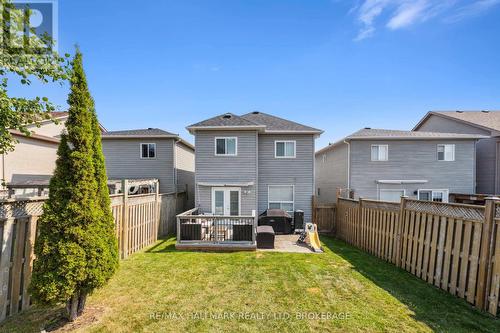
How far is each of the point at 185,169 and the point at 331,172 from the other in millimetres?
11111

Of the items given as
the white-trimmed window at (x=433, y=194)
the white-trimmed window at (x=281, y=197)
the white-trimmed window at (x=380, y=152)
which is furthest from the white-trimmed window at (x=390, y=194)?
the white-trimmed window at (x=281, y=197)

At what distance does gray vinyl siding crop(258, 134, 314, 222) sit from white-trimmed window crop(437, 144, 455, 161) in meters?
8.67

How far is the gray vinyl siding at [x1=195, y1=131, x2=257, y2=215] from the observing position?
448 inches

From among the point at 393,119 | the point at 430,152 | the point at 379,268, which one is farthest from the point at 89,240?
the point at 393,119

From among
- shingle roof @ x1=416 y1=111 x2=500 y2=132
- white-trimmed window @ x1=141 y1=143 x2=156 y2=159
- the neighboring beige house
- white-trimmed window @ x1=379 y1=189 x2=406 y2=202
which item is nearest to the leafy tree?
the neighboring beige house

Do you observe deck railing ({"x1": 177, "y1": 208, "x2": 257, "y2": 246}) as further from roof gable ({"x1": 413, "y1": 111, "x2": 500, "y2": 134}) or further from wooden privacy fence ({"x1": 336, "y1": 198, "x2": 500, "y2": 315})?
Answer: roof gable ({"x1": 413, "y1": 111, "x2": 500, "y2": 134})

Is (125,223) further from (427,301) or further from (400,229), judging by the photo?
(400,229)

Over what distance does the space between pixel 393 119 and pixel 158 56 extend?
64.7 ft

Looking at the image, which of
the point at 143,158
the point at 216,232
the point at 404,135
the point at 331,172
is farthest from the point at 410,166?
the point at 143,158

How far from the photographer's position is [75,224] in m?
3.82

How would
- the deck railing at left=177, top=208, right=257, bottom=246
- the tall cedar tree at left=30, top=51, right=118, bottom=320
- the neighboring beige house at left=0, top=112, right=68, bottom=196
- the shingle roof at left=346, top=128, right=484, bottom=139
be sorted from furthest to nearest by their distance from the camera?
the shingle roof at left=346, top=128, right=484, bottom=139, the neighboring beige house at left=0, top=112, right=68, bottom=196, the deck railing at left=177, top=208, right=257, bottom=246, the tall cedar tree at left=30, top=51, right=118, bottom=320

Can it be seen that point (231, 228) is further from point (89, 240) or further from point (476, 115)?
point (476, 115)

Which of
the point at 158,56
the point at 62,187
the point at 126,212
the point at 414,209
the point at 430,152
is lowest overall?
the point at 126,212

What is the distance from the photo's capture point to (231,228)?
9070 mm
